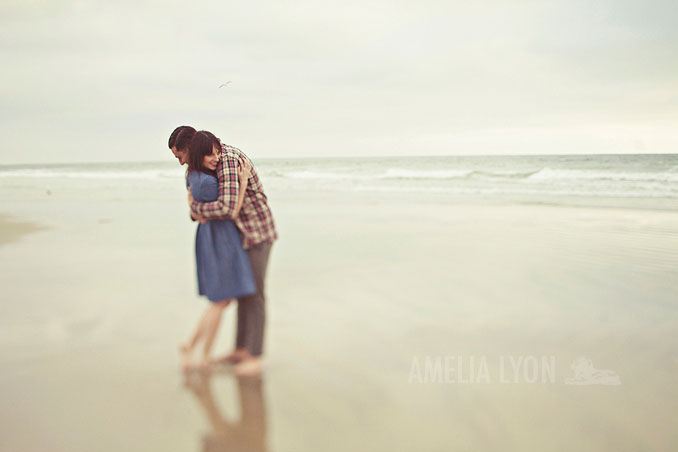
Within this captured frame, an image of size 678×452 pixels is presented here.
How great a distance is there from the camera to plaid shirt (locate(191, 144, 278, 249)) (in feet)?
9.29

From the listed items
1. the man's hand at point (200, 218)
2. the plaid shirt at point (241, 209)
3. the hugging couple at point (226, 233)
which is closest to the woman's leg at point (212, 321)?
the hugging couple at point (226, 233)

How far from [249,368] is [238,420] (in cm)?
55

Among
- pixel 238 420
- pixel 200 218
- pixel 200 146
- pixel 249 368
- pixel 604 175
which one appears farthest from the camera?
pixel 604 175

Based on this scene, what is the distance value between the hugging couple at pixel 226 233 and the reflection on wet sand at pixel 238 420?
0.16m

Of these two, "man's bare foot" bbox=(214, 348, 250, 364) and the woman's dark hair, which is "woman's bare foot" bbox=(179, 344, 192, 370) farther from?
the woman's dark hair

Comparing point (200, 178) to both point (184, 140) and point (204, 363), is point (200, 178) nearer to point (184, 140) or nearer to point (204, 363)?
point (184, 140)

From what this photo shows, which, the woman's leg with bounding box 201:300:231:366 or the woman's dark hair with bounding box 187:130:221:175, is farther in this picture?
the woman's leg with bounding box 201:300:231:366

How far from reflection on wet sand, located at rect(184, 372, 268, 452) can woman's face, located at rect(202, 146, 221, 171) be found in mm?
1301

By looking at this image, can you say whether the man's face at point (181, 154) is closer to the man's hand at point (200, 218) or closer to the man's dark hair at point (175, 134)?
the man's dark hair at point (175, 134)

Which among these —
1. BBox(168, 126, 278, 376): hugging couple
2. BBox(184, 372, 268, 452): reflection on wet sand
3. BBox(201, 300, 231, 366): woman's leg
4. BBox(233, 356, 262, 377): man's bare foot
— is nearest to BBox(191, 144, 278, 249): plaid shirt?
BBox(168, 126, 278, 376): hugging couple

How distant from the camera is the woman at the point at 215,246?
285 centimetres

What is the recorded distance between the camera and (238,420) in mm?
2500

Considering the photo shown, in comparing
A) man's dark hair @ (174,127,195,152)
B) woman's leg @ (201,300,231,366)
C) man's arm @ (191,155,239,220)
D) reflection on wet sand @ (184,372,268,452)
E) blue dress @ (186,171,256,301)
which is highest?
man's dark hair @ (174,127,195,152)

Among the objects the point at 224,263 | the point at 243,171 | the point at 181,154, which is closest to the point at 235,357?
the point at 224,263
